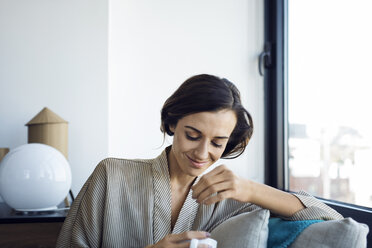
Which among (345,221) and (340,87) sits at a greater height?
(340,87)

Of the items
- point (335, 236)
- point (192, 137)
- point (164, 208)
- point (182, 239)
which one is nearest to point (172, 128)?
point (192, 137)

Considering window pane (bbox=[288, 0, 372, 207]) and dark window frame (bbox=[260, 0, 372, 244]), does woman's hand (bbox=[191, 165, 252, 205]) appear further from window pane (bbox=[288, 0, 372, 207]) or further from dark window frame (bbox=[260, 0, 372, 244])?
dark window frame (bbox=[260, 0, 372, 244])

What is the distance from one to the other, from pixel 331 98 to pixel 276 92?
527mm

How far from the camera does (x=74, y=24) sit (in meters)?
2.32

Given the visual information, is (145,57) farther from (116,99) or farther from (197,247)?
(197,247)

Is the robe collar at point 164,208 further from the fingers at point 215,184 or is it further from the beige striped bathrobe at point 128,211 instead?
the fingers at point 215,184

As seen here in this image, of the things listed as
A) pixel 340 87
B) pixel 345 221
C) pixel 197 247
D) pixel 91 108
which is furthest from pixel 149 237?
pixel 340 87

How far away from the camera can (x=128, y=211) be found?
4.89 feet

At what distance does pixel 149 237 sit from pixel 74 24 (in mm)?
1308

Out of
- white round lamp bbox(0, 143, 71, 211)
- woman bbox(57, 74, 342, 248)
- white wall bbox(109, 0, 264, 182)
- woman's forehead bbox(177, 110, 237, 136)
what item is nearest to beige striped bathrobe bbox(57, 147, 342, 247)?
woman bbox(57, 74, 342, 248)

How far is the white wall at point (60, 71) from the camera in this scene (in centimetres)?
224

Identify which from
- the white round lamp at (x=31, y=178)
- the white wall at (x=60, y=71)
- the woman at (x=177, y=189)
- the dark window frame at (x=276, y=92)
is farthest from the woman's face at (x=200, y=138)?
the dark window frame at (x=276, y=92)

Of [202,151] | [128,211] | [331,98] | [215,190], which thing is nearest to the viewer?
[215,190]

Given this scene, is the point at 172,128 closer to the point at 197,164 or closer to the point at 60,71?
the point at 197,164
